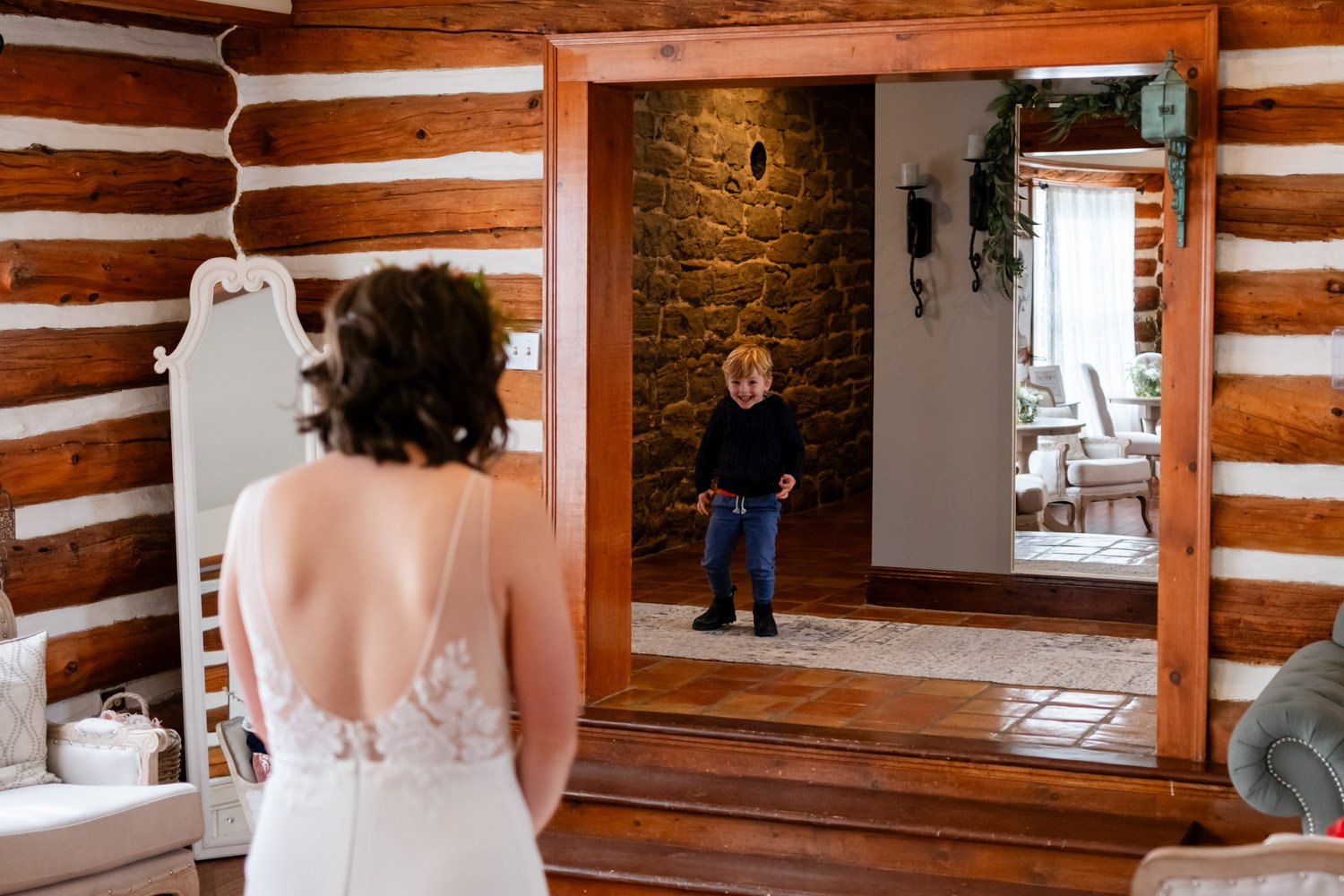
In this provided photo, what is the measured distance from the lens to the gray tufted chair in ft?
12.0

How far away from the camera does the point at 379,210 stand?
570 cm

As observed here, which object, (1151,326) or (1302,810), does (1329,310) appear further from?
(1151,326)

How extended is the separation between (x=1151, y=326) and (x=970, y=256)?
940 millimetres

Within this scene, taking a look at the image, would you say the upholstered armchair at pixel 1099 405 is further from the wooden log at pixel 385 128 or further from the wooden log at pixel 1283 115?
the wooden log at pixel 385 128

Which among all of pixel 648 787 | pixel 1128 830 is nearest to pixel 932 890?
pixel 1128 830

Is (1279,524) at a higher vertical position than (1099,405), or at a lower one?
lower

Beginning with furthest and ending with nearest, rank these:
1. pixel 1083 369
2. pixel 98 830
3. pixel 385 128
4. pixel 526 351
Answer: pixel 1083 369, pixel 385 128, pixel 526 351, pixel 98 830

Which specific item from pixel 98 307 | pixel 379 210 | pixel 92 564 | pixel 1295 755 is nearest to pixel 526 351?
pixel 379 210

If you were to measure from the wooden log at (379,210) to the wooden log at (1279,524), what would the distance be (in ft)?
8.34

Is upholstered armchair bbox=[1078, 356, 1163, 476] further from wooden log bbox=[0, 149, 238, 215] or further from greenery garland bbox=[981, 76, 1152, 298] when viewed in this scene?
wooden log bbox=[0, 149, 238, 215]

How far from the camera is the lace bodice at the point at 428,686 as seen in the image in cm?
197

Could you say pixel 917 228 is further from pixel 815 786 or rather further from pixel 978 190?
pixel 815 786

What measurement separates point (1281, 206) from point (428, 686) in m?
3.53

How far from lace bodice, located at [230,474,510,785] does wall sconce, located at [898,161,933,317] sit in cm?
569
